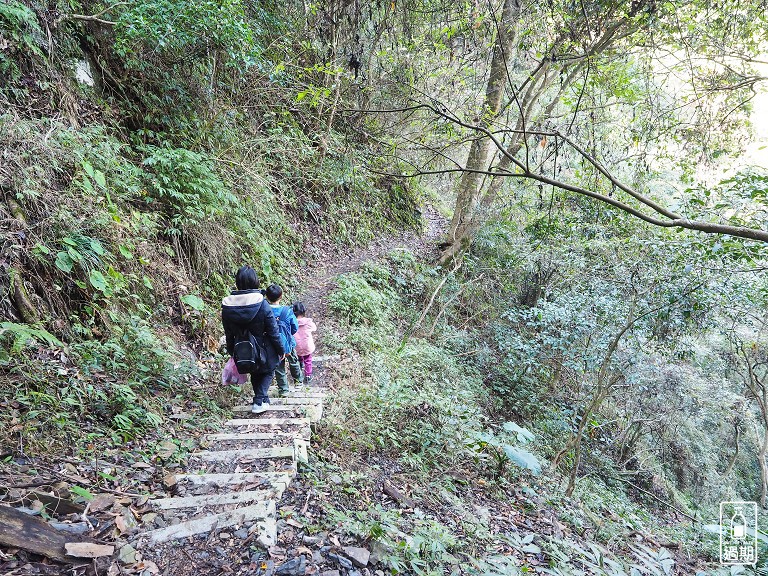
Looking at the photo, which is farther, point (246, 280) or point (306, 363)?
point (306, 363)

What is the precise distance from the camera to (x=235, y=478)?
3.45m

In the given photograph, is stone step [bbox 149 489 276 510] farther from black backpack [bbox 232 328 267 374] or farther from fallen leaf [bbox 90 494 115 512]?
black backpack [bbox 232 328 267 374]

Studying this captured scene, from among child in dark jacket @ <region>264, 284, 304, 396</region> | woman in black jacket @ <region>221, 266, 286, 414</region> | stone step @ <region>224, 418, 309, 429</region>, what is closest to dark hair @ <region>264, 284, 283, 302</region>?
child in dark jacket @ <region>264, 284, 304, 396</region>

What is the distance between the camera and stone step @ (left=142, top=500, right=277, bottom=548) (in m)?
2.68

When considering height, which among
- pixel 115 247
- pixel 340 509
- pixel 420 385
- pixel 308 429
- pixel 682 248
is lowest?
pixel 420 385

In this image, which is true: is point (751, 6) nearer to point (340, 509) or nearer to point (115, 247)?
point (340, 509)

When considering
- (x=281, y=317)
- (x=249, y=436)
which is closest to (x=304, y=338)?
(x=281, y=317)

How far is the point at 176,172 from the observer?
6906mm

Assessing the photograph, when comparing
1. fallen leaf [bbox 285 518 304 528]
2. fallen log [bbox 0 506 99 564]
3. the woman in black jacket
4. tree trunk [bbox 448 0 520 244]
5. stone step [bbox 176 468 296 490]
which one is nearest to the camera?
fallen log [bbox 0 506 99 564]

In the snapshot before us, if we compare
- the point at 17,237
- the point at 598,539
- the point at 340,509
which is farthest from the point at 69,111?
the point at 598,539

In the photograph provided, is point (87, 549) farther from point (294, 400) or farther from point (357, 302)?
point (357, 302)

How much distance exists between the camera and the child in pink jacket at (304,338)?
20.0 ft

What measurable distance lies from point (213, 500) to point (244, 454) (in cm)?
72

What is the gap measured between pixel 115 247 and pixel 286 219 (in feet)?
19.1
